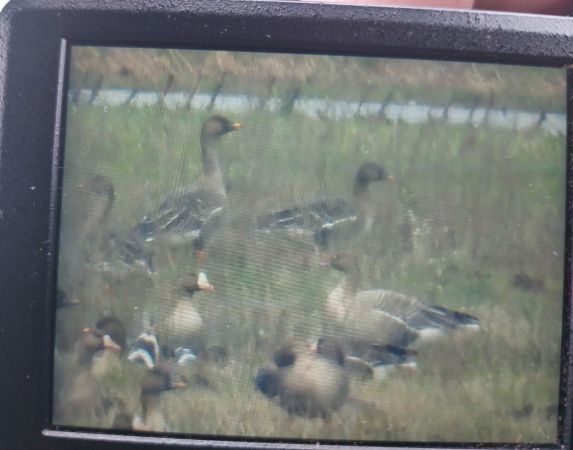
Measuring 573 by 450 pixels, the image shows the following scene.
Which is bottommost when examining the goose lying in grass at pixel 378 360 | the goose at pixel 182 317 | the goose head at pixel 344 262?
the goose lying in grass at pixel 378 360

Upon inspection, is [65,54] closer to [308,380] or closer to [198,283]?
[198,283]

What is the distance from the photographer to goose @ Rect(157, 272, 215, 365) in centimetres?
61

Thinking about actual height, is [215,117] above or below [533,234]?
above

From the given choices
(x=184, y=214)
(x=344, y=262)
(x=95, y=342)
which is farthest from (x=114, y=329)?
(x=344, y=262)

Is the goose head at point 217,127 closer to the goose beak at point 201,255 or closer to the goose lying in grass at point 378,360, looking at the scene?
the goose beak at point 201,255

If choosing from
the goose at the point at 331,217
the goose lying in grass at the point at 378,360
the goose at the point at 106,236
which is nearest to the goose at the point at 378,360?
the goose lying in grass at the point at 378,360

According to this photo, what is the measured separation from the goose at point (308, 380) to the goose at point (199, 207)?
14cm

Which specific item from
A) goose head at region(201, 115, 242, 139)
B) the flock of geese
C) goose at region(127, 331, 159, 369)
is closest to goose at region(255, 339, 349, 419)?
the flock of geese

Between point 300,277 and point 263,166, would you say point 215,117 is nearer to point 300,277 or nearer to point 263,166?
point 263,166

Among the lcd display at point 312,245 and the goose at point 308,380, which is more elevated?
the lcd display at point 312,245

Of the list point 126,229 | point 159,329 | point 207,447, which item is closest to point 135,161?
point 126,229

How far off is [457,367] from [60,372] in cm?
41

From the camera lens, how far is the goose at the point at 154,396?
62 cm

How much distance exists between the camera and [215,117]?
0.61 metres
